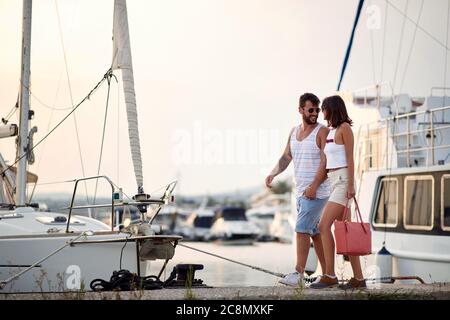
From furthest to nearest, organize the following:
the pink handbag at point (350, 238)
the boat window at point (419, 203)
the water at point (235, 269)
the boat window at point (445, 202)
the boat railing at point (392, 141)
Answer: the water at point (235, 269) < the boat railing at point (392, 141) < the boat window at point (419, 203) < the boat window at point (445, 202) < the pink handbag at point (350, 238)

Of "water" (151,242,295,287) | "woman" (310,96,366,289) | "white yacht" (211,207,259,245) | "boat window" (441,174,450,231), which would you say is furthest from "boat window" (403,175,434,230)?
"white yacht" (211,207,259,245)

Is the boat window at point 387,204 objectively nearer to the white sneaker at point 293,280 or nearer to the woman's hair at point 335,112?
the white sneaker at point 293,280

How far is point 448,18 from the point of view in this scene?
21781 millimetres

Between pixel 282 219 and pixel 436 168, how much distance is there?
2856 inches

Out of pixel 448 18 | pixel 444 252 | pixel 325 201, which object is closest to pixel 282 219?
pixel 448 18

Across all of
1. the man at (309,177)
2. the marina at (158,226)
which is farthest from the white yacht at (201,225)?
the man at (309,177)

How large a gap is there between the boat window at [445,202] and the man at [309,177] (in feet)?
23.5

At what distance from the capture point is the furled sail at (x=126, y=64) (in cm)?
1389

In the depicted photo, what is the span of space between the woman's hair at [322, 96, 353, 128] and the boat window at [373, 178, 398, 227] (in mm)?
9473

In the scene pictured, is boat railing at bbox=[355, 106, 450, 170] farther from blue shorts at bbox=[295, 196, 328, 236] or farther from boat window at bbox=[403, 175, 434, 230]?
blue shorts at bbox=[295, 196, 328, 236]

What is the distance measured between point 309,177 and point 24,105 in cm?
924

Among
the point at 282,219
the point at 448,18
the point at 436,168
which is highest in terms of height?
the point at 448,18
